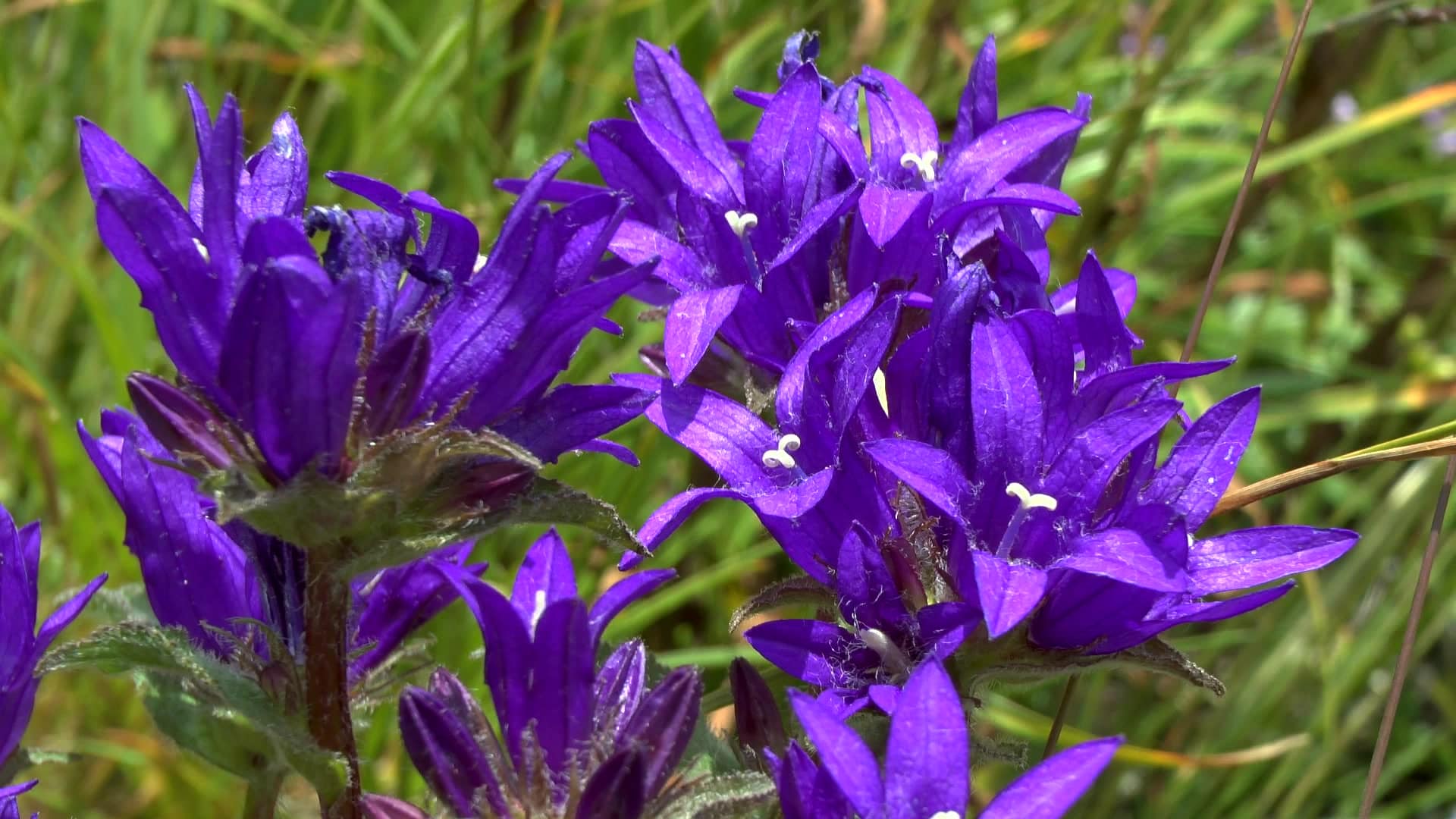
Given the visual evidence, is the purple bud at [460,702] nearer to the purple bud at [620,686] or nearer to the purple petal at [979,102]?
the purple bud at [620,686]

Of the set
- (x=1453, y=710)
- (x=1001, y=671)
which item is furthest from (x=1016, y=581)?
(x=1453, y=710)

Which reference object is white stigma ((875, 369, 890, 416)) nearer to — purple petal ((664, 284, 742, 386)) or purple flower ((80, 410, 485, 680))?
purple petal ((664, 284, 742, 386))

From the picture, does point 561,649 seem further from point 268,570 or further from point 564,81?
point 564,81

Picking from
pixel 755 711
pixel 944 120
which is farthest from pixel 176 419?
pixel 944 120

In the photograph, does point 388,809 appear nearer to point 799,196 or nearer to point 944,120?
point 799,196

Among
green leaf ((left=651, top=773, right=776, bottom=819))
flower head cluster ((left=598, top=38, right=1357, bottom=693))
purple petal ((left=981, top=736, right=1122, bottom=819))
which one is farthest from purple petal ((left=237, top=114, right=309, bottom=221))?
purple petal ((left=981, top=736, right=1122, bottom=819))

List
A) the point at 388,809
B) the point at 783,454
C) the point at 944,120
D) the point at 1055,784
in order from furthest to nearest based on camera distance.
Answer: the point at 944,120 → the point at 783,454 → the point at 388,809 → the point at 1055,784

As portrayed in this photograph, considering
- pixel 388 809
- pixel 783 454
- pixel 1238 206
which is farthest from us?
pixel 1238 206

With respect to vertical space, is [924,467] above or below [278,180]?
below
